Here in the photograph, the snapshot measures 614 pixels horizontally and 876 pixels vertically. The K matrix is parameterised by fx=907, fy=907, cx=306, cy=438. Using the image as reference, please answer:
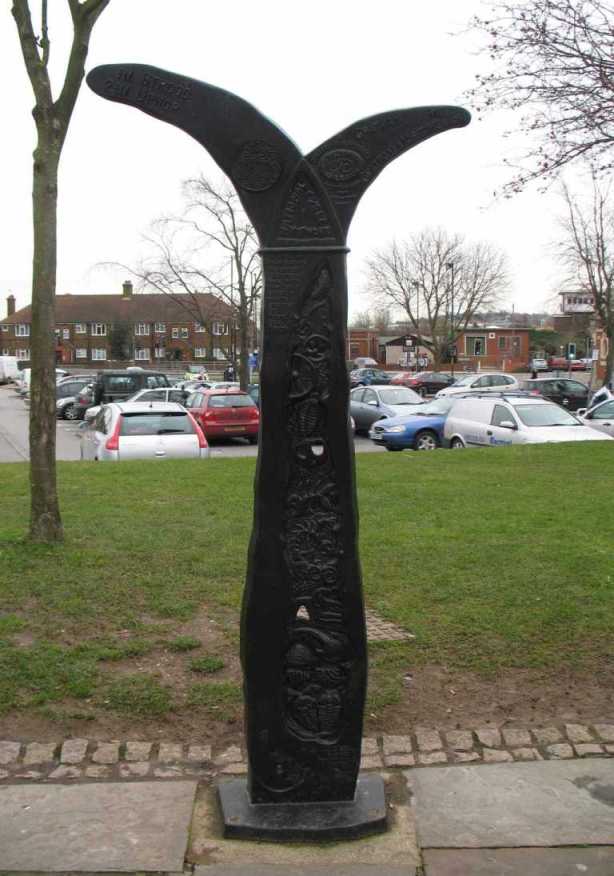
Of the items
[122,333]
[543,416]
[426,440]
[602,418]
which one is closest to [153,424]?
[426,440]

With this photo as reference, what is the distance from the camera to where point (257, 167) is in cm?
359

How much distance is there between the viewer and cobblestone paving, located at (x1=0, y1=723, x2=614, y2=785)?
13.6 ft

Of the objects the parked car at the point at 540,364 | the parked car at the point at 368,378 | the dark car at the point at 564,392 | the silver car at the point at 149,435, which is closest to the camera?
the silver car at the point at 149,435

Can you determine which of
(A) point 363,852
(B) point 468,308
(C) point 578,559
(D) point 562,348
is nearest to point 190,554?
(C) point 578,559

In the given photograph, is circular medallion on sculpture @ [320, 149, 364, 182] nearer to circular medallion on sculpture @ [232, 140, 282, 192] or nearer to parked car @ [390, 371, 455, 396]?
circular medallion on sculpture @ [232, 140, 282, 192]

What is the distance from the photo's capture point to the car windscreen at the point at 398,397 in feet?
86.9

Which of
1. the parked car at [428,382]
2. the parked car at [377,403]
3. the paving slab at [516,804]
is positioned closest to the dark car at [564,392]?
the parked car at [377,403]

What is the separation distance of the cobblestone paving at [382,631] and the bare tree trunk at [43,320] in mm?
3077

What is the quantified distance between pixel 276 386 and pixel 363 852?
5.98 feet

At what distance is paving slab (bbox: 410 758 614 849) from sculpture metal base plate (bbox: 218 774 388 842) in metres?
0.19

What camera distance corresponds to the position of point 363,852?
136 inches

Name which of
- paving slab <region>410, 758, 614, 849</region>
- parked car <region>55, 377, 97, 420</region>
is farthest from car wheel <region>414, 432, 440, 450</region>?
parked car <region>55, 377, 97, 420</region>

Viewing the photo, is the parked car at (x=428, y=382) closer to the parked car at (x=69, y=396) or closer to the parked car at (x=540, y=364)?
the parked car at (x=69, y=396)

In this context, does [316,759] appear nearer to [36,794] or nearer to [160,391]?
[36,794]
